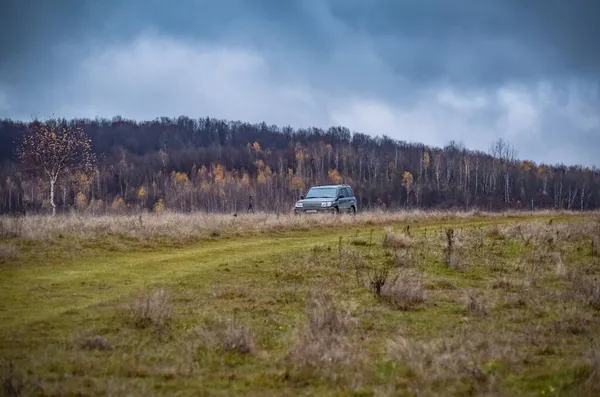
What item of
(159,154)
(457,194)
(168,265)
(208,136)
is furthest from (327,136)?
(168,265)

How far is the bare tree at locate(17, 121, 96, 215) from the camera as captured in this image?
102ft

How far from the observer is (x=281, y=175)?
104m

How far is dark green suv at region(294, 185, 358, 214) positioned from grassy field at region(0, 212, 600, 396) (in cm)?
990

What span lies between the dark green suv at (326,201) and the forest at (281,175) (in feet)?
141

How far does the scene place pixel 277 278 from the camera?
42.1 feet

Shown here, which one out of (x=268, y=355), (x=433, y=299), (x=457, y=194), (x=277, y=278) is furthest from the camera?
(x=457, y=194)

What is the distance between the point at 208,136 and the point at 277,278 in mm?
151519

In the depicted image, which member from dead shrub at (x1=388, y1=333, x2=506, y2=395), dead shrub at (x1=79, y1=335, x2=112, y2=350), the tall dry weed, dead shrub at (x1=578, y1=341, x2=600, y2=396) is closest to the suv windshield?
the tall dry weed

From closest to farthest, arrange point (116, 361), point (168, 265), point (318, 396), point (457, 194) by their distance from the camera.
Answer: point (318, 396) → point (116, 361) → point (168, 265) → point (457, 194)

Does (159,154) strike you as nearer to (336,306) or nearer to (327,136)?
(327,136)

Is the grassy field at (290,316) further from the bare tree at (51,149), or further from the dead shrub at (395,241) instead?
the bare tree at (51,149)

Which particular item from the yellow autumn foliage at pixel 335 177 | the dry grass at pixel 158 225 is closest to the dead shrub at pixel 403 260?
the dry grass at pixel 158 225

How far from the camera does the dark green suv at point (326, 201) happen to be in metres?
28.3

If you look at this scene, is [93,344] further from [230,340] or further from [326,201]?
[326,201]
